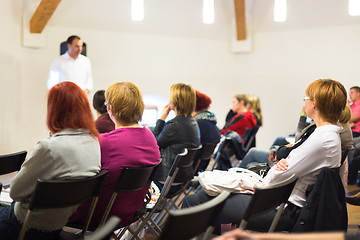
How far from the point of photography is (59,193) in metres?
1.94

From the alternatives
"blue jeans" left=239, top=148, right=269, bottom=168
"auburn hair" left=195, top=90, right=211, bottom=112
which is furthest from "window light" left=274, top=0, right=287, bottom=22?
"blue jeans" left=239, top=148, right=269, bottom=168

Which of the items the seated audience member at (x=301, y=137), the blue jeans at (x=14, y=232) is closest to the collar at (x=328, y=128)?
the seated audience member at (x=301, y=137)

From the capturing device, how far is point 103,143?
8.09 feet

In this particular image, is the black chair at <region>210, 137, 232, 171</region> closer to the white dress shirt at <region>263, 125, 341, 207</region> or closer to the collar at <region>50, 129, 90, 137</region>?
the white dress shirt at <region>263, 125, 341, 207</region>

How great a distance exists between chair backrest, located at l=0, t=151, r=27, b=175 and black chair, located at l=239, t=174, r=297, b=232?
139 centimetres

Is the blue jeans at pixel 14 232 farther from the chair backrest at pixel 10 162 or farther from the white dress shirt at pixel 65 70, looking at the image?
the white dress shirt at pixel 65 70

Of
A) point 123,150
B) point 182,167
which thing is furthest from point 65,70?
point 123,150

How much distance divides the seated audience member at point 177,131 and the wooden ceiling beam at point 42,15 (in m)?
3.15

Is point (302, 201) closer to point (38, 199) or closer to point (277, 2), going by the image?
point (38, 199)

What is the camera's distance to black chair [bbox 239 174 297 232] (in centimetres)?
200

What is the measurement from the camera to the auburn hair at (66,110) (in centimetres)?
214

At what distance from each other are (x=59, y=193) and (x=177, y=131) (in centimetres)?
181

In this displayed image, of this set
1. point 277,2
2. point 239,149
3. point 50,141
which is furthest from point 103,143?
point 277,2

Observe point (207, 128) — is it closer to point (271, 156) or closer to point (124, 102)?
point (271, 156)
